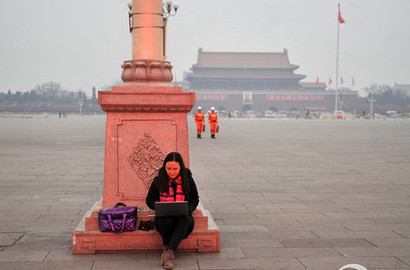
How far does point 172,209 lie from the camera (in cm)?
321

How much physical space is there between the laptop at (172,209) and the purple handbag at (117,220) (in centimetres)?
24

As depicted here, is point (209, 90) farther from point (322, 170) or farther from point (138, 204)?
point (138, 204)

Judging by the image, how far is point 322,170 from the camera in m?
8.08

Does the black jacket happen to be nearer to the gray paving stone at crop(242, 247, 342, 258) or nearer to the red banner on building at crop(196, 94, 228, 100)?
the gray paving stone at crop(242, 247, 342, 258)

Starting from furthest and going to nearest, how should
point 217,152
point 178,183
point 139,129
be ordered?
point 217,152 < point 139,129 < point 178,183

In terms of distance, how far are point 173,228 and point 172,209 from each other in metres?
0.16

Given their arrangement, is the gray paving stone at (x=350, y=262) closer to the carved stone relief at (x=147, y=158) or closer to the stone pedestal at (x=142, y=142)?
the stone pedestal at (x=142, y=142)

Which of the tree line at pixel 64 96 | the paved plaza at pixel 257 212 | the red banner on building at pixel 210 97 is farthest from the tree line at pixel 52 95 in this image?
the paved plaza at pixel 257 212

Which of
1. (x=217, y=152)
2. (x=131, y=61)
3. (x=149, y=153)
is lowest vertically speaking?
(x=217, y=152)

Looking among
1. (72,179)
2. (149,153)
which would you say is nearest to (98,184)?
(72,179)

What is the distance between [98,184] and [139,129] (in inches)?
125

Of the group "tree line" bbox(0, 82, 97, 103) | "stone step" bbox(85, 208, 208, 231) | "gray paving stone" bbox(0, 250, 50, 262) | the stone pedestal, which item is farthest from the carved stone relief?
"tree line" bbox(0, 82, 97, 103)

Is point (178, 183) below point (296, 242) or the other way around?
the other way around

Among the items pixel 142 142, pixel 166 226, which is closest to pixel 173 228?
pixel 166 226
